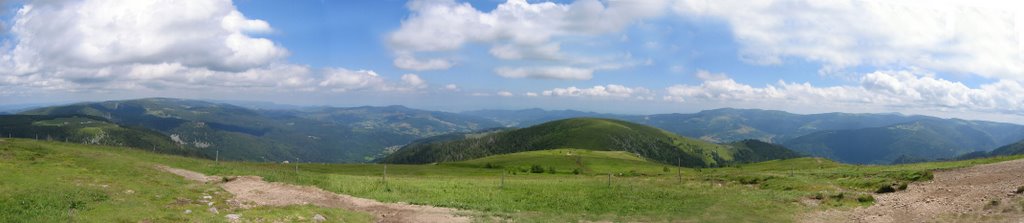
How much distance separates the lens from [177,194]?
116 feet

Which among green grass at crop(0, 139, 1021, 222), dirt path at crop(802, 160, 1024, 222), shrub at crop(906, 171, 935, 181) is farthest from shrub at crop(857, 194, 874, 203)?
shrub at crop(906, 171, 935, 181)

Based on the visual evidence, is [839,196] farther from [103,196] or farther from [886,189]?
[103,196]

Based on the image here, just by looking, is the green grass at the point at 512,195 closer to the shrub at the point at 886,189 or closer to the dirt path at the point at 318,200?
the shrub at the point at 886,189

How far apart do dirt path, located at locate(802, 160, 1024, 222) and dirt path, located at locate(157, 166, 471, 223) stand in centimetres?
2234

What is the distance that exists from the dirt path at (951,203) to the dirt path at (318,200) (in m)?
22.3

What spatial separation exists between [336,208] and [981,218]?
3568 cm

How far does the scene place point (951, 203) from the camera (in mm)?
31438

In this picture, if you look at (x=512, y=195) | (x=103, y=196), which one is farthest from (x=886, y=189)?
(x=103, y=196)

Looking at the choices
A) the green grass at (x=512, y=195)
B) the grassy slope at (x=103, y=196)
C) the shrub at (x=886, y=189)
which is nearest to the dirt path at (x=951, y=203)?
the shrub at (x=886, y=189)

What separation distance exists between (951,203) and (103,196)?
50.1 meters

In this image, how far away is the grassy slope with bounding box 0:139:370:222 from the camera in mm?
25578

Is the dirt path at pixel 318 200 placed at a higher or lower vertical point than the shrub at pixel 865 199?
lower

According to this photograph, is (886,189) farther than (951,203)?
Yes

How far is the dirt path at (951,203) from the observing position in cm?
2789
